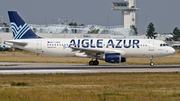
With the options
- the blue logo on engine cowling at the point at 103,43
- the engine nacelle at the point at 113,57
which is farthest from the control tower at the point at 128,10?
the engine nacelle at the point at 113,57

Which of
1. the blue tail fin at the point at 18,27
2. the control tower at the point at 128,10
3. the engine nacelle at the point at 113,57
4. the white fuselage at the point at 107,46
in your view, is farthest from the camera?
the control tower at the point at 128,10

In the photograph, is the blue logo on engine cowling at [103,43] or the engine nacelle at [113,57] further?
the blue logo on engine cowling at [103,43]

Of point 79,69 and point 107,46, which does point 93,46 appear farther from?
point 79,69

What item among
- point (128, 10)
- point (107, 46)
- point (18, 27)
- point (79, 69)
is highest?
point (128, 10)

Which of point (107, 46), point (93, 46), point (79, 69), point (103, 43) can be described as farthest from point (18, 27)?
point (79, 69)

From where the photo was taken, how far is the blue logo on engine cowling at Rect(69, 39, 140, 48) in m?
38.3

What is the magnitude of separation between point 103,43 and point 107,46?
73 centimetres

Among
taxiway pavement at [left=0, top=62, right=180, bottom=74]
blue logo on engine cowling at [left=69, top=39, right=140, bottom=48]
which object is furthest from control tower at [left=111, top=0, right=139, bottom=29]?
taxiway pavement at [left=0, top=62, right=180, bottom=74]

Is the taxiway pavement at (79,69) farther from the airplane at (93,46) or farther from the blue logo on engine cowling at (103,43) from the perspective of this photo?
the blue logo on engine cowling at (103,43)

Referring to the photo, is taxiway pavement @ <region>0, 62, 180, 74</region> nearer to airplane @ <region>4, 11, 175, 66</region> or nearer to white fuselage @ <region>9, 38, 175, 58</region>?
airplane @ <region>4, 11, 175, 66</region>

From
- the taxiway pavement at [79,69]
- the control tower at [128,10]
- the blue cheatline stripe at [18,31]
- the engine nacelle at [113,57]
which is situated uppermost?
the control tower at [128,10]

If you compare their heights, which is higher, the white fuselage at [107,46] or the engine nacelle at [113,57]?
the white fuselage at [107,46]

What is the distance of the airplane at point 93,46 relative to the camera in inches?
1494

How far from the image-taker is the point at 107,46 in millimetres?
38625
